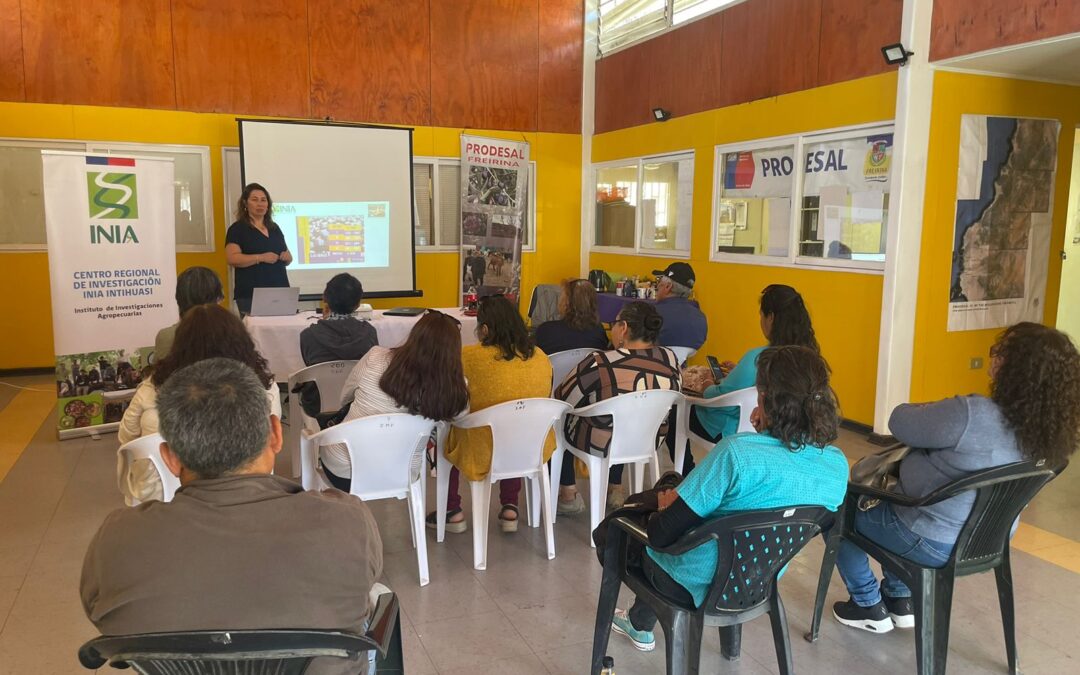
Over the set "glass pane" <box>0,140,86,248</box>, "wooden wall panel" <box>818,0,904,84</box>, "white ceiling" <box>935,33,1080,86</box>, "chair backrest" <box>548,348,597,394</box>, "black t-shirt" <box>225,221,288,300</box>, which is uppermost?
"wooden wall panel" <box>818,0,904,84</box>

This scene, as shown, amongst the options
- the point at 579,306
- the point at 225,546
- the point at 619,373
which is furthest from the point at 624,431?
the point at 225,546

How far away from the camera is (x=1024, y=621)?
2807 millimetres

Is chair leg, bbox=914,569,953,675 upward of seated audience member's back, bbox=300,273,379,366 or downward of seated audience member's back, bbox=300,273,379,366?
downward

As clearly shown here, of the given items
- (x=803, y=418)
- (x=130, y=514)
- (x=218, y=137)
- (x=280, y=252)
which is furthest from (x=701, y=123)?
(x=130, y=514)

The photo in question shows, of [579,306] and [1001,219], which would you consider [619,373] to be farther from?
[1001,219]

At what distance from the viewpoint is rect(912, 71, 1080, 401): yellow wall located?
5023 mm

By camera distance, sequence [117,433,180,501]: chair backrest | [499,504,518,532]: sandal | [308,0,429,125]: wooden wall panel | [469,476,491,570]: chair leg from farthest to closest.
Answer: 1. [308,0,429,125]: wooden wall panel
2. [499,504,518,532]: sandal
3. [469,476,491,570]: chair leg
4. [117,433,180,501]: chair backrest

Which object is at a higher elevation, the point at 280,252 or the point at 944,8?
the point at 944,8

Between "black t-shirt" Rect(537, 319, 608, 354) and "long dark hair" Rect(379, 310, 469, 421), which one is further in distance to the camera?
"black t-shirt" Rect(537, 319, 608, 354)

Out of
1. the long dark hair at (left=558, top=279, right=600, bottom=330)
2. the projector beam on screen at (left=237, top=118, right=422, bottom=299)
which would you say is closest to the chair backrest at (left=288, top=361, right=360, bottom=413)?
the long dark hair at (left=558, top=279, right=600, bottom=330)

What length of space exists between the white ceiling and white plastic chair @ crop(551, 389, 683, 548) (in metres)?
3.18

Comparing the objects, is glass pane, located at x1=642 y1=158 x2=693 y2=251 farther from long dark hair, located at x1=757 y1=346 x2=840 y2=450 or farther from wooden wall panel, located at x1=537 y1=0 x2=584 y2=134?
long dark hair, located at x1=757 y1=346 x2=840 y2=450

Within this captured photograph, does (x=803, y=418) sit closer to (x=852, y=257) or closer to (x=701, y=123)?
(x=852, y=257)

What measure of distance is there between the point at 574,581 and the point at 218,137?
5.89 meters
